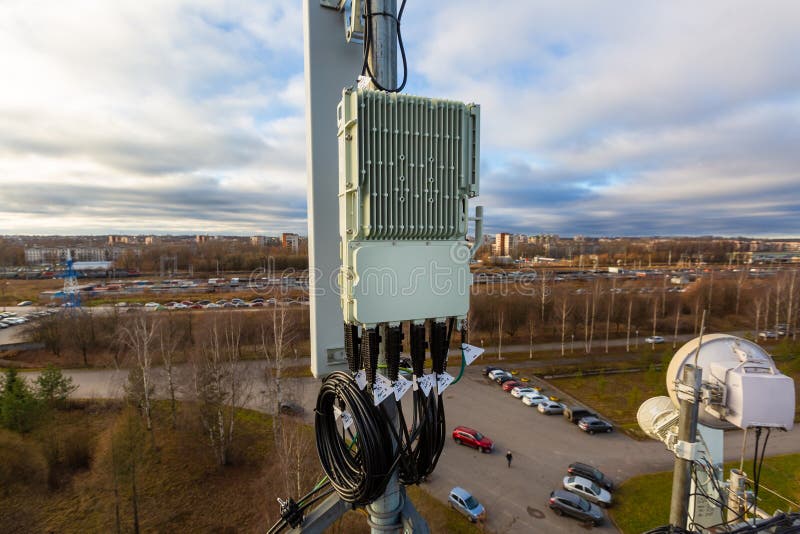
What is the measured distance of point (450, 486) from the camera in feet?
36.4

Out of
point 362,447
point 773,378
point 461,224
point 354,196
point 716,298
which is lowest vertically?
point 716,298

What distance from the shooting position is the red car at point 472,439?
42.7 ft

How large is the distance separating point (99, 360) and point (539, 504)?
2290 cm

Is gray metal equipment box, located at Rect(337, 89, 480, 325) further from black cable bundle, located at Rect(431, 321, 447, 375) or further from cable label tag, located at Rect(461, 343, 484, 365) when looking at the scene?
cable label tag, located at Rect(461, 343, 484, 365)

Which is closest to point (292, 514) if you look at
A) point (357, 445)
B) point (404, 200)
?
point (357, 445)

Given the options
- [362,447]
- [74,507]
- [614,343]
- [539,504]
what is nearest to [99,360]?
A: [74,507]

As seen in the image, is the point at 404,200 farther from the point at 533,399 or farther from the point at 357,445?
the point at 533,399

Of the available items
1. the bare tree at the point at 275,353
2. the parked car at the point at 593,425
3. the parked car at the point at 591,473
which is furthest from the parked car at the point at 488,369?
the bare tree at the point at 275,353

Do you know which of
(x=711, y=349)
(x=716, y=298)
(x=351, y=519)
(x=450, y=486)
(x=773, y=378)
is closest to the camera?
(x=773, y=378)

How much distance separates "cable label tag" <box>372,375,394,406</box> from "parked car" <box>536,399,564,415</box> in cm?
1583

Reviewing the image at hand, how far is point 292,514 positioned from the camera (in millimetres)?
2861

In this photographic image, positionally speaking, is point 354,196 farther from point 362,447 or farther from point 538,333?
point 538,333

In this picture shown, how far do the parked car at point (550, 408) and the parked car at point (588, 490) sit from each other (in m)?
4.91

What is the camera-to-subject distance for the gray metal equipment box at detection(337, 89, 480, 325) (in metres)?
2.30
